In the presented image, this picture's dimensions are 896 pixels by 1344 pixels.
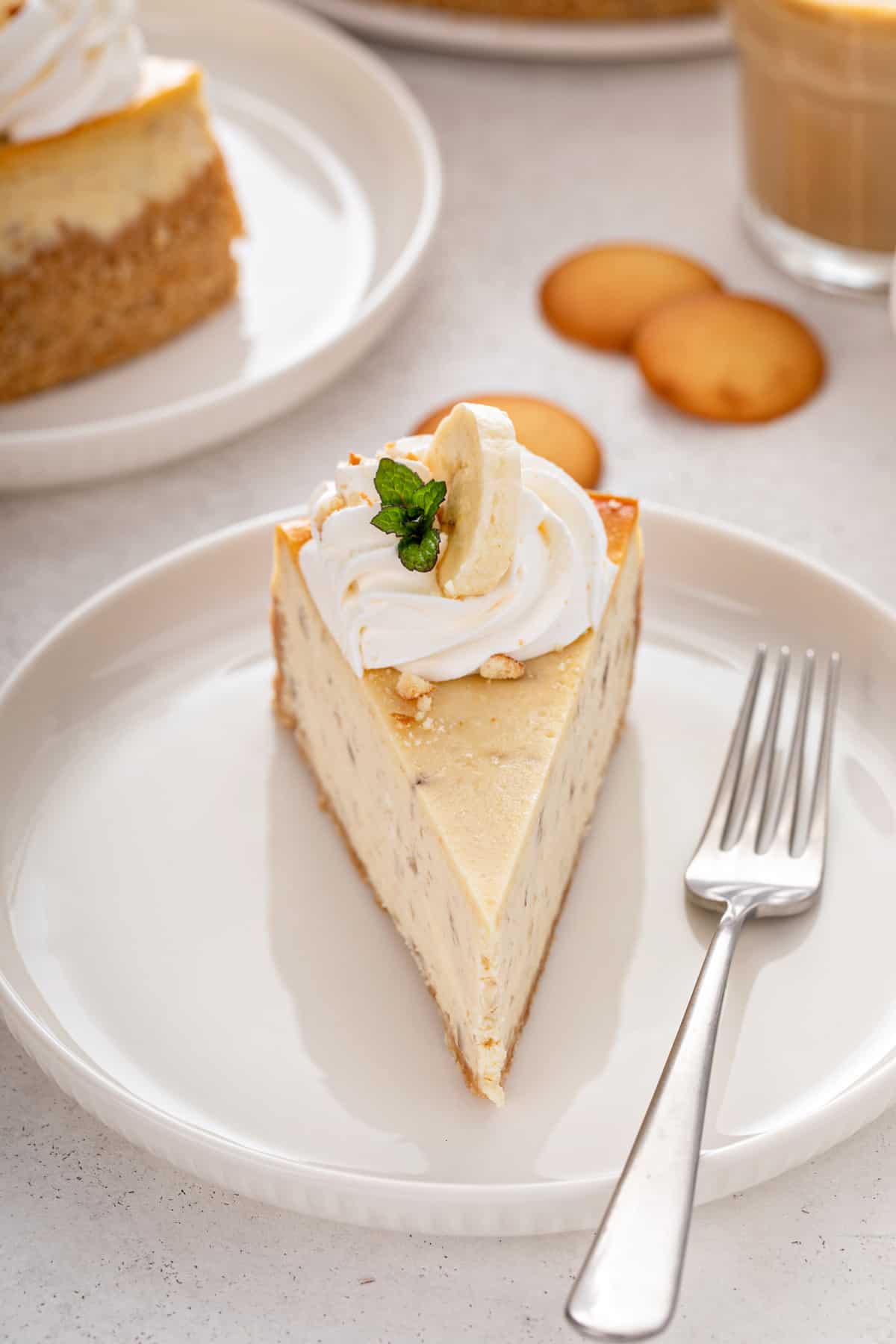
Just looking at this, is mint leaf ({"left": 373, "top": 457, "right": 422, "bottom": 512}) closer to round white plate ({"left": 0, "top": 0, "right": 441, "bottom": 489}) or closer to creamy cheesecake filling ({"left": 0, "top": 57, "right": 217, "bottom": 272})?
round white plate ({"left": 0, "top": 0, "right": 441, "bottom": 489})

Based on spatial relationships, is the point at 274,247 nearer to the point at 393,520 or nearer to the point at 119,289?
the point at 119,289

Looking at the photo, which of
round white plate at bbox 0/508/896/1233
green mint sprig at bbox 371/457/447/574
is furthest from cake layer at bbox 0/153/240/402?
green mint sprig at bbox 371/457/447/574

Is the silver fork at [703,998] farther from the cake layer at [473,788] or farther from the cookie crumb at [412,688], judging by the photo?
the cookie crumb at [412,688]

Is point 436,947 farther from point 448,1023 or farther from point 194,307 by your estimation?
point 194,307

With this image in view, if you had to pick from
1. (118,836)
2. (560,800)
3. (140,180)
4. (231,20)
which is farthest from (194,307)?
(560,800)

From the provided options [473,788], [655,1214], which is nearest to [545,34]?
[473,788]

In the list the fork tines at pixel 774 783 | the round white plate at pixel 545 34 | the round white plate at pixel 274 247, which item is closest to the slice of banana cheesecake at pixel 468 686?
the fork tines at pixel 774 783
